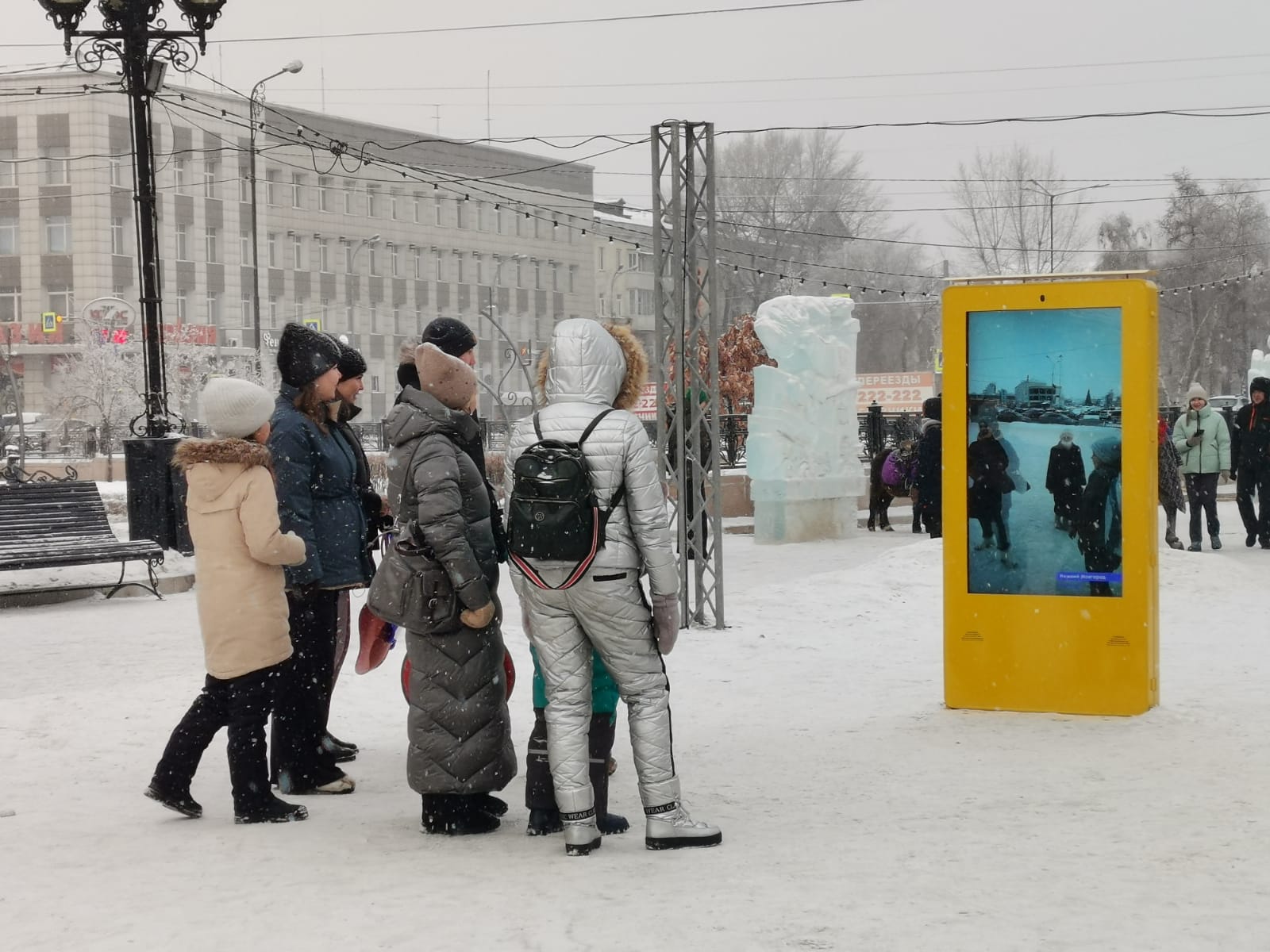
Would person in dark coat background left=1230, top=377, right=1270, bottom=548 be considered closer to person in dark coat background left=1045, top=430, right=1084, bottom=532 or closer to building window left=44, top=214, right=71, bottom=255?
person in dark coat background left=1045, top=430, right=1084, bottom=532

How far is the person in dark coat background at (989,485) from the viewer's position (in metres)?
7.64

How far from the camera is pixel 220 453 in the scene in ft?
19.0

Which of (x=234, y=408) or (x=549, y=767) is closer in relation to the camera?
(x=549, y=767)

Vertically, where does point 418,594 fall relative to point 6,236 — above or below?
below

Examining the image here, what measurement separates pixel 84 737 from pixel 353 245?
6893cm

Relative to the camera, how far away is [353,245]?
2940 inches

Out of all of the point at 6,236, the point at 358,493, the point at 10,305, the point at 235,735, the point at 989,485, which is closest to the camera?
the point at 235,735

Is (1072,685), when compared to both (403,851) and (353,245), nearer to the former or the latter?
(403,851)

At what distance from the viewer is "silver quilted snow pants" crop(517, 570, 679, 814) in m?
5.29

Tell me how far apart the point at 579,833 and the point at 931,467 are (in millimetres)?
11298

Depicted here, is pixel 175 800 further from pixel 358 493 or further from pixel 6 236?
pixel 6 236

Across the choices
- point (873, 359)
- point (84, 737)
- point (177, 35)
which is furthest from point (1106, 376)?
point (873, 359)

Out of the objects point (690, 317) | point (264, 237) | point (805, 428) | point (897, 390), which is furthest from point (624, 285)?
point (690, 317)

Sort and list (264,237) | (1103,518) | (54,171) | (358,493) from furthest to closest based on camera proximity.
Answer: (264,237)
(54,171)
(1103,518)
(358,493)
